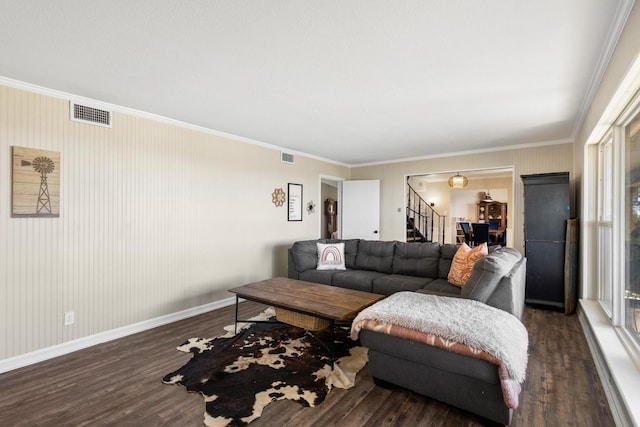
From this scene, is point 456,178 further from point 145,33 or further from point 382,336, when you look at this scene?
point 145,33

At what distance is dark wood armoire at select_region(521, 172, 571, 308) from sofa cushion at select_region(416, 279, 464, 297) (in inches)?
60.4

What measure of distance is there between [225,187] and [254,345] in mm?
2184

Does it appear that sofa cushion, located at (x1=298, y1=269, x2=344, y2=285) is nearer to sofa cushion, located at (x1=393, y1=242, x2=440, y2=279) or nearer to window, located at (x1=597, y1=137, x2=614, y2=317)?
sofa cushion, located at (x1=393, y1=242, x2=440, y2=279)

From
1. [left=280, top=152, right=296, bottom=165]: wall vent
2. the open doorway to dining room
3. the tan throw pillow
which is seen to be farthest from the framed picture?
the open doorway to dining room

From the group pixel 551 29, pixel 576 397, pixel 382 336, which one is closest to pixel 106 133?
pixel 382 336

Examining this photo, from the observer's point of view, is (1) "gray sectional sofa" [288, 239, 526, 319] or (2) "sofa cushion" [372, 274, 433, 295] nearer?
(1) "gray sectional sofa" [288, 239, 526, 319]

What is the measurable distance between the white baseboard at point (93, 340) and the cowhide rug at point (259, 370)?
2.26ft

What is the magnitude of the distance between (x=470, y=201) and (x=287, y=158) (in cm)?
695

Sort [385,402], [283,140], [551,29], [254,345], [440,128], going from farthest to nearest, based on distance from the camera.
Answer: [283,140]
[440,128]
[254,345]
[385,402]
[551,29]

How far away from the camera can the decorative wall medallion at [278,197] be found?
4980mm

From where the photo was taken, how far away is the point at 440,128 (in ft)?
12.9

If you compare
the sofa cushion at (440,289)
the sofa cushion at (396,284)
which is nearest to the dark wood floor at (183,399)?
the sofa cushion at (440,289)

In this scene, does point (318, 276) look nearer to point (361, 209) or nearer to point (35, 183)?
point (361, 209)

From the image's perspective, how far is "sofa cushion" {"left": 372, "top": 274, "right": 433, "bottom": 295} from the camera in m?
3.57
